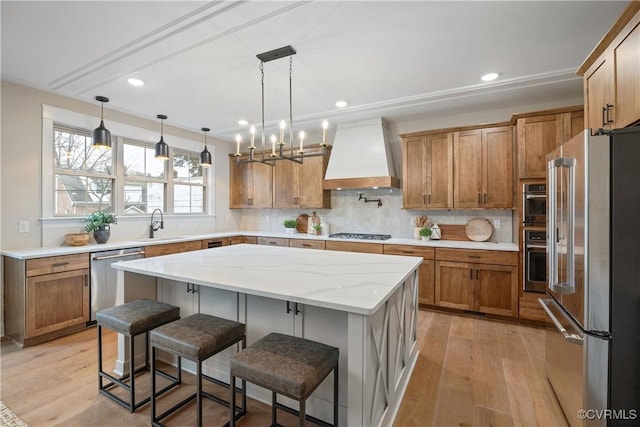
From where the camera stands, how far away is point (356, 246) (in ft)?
13.7

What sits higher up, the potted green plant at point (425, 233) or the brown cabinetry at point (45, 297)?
the potted green plant at point (425, 233)

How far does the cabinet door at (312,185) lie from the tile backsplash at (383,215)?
0.26 m

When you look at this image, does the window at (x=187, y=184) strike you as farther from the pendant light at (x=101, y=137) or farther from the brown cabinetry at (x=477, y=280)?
the brown cabinetry at (x=477, y=280)

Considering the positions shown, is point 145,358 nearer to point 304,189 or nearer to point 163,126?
point 304,189

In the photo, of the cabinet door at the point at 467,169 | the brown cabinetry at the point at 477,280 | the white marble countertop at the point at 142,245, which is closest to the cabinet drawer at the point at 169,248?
the white marble countertop at the point at 142,245

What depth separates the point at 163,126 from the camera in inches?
182

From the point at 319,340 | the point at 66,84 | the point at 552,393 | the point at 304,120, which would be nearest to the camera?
the point at 319,340

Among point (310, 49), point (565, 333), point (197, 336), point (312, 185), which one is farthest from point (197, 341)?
point (312, 185)

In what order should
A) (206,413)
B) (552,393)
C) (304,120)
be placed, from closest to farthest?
(206,413) → (552,393) → (304,120)

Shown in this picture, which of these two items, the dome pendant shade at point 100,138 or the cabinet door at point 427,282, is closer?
the dome pendant shade at point 100,138

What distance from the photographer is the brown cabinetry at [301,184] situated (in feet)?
15.9

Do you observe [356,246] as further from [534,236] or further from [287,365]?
[287,365]

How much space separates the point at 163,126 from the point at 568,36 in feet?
16.6

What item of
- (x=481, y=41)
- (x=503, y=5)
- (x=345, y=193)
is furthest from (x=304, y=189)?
(x=503, y=5)
